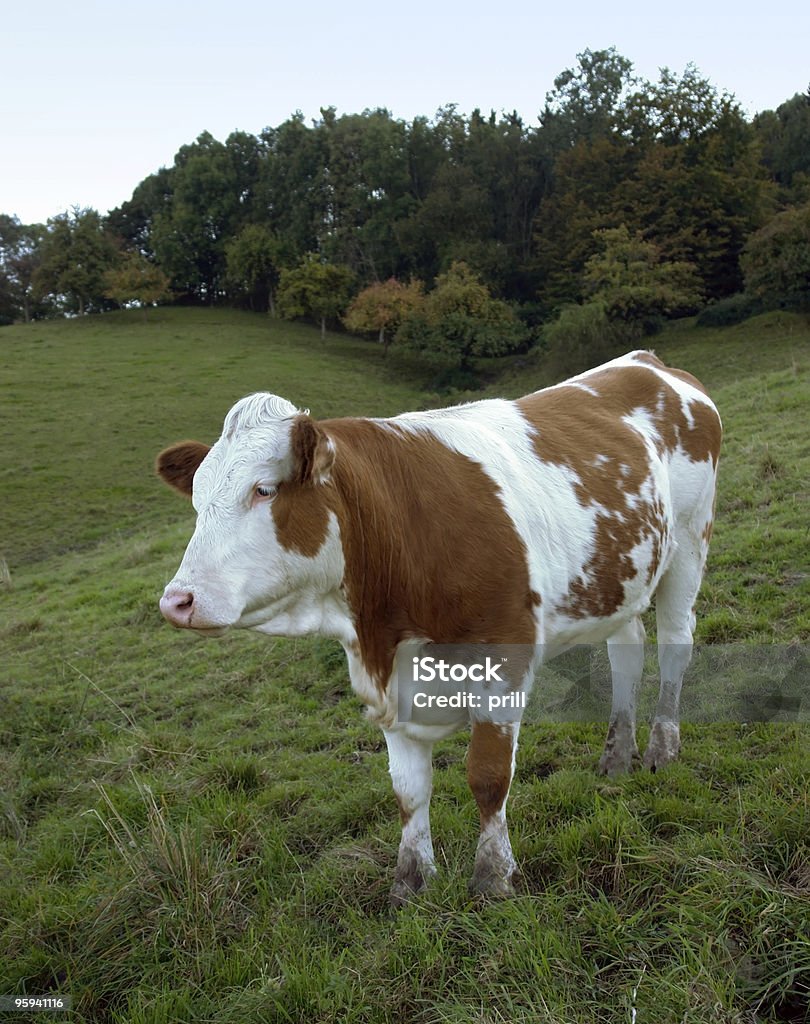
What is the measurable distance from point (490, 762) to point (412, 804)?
48 centimetres

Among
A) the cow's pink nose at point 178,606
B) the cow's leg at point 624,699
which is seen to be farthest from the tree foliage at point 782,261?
the cow's pink nose at point 178,606

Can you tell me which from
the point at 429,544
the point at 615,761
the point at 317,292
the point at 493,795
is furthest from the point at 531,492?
the point at 317,292

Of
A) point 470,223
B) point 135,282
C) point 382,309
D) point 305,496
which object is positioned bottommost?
point 382,309

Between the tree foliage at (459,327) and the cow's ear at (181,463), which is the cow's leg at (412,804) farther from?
the tree foliage at (459,327)

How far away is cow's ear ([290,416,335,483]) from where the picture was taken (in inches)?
103

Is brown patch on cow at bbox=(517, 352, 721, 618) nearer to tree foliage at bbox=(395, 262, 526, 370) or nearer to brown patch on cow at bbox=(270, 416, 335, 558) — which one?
brown patch on cow at bbox=(270, 416, 335, 558)

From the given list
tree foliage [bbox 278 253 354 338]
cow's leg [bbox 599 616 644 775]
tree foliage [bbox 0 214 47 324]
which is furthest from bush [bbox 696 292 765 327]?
tree foliage [bbox 0 214 47 324]

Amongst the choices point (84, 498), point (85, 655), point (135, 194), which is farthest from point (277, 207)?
point (85, 655)

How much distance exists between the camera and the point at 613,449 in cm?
399

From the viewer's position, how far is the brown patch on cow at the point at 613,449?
12.0 feet

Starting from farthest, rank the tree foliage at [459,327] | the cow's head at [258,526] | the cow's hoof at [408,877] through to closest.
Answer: the tree foliage at [459,327] < the cow's hoof at [408,877] < the cow's head at [258,526]

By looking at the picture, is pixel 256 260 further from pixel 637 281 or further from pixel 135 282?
pixel 637 281

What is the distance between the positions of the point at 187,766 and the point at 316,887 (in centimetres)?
182

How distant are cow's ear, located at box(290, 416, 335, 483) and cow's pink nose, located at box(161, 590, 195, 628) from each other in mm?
551
